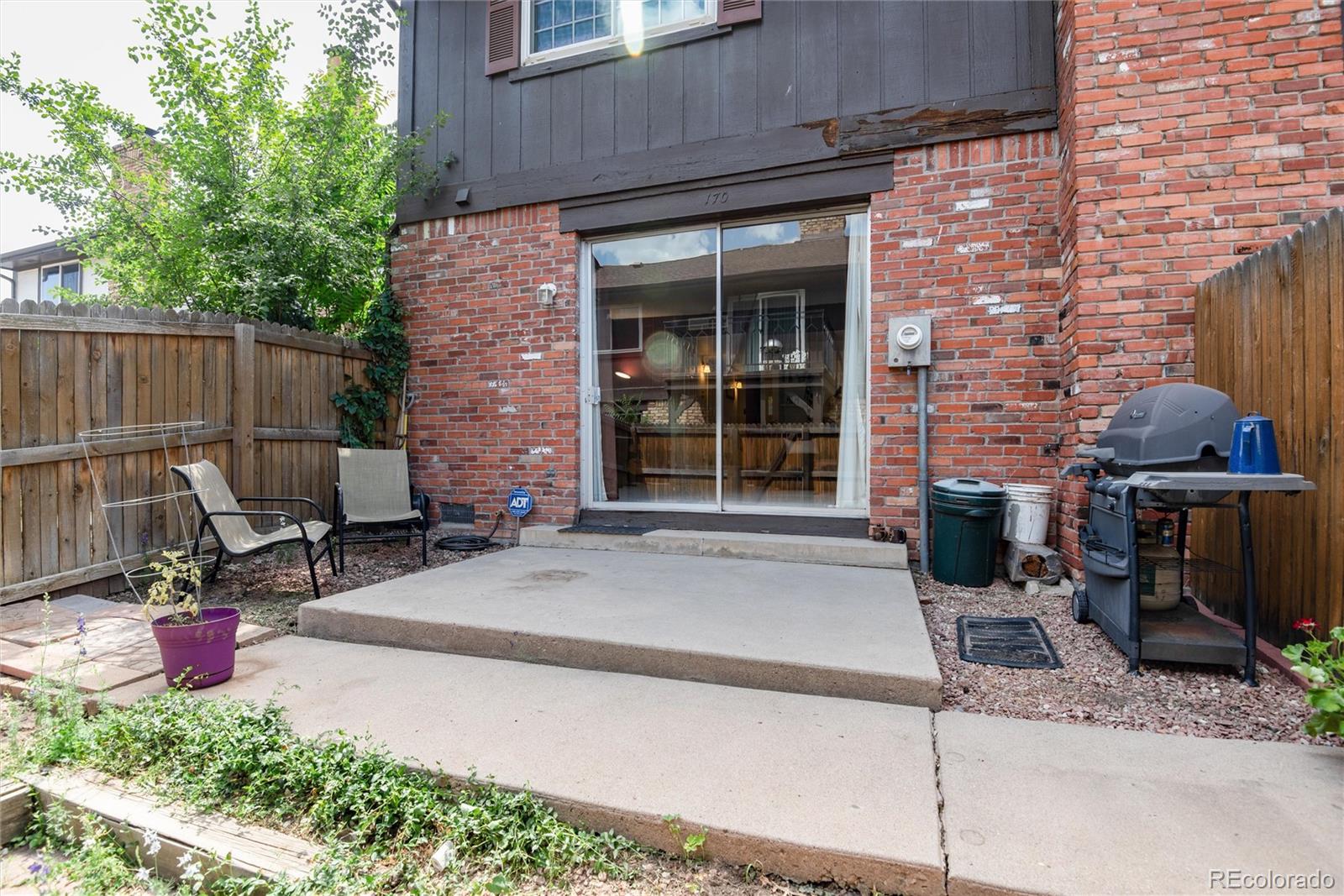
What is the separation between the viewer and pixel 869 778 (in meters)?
1.67

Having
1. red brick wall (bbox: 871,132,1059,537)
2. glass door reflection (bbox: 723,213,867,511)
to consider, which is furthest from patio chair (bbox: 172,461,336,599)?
red brick wall (bbox: 871,132,1059,537)

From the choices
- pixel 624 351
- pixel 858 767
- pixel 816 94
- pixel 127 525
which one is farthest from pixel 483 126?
pixel 858 767

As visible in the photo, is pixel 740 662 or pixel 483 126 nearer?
pixel 740 662

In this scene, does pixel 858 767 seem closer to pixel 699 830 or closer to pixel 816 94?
pixel 699 830

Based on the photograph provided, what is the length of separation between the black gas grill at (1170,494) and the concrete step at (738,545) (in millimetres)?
1357

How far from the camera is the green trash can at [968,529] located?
3.60 metres

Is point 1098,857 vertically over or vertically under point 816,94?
under

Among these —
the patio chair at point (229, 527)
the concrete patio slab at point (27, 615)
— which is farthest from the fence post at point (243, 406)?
the concrete patio slab at point (27, 615)

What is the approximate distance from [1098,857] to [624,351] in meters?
4.38

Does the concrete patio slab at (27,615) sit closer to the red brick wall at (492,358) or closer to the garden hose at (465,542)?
the garden hose at (465,542)

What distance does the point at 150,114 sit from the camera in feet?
15.8

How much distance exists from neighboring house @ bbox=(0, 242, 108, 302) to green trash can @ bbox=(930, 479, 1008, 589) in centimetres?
1594

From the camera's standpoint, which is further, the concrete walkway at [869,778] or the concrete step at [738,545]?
the concrete step at [738,545]

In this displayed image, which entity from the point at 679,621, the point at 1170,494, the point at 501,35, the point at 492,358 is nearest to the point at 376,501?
the point at 492,358
